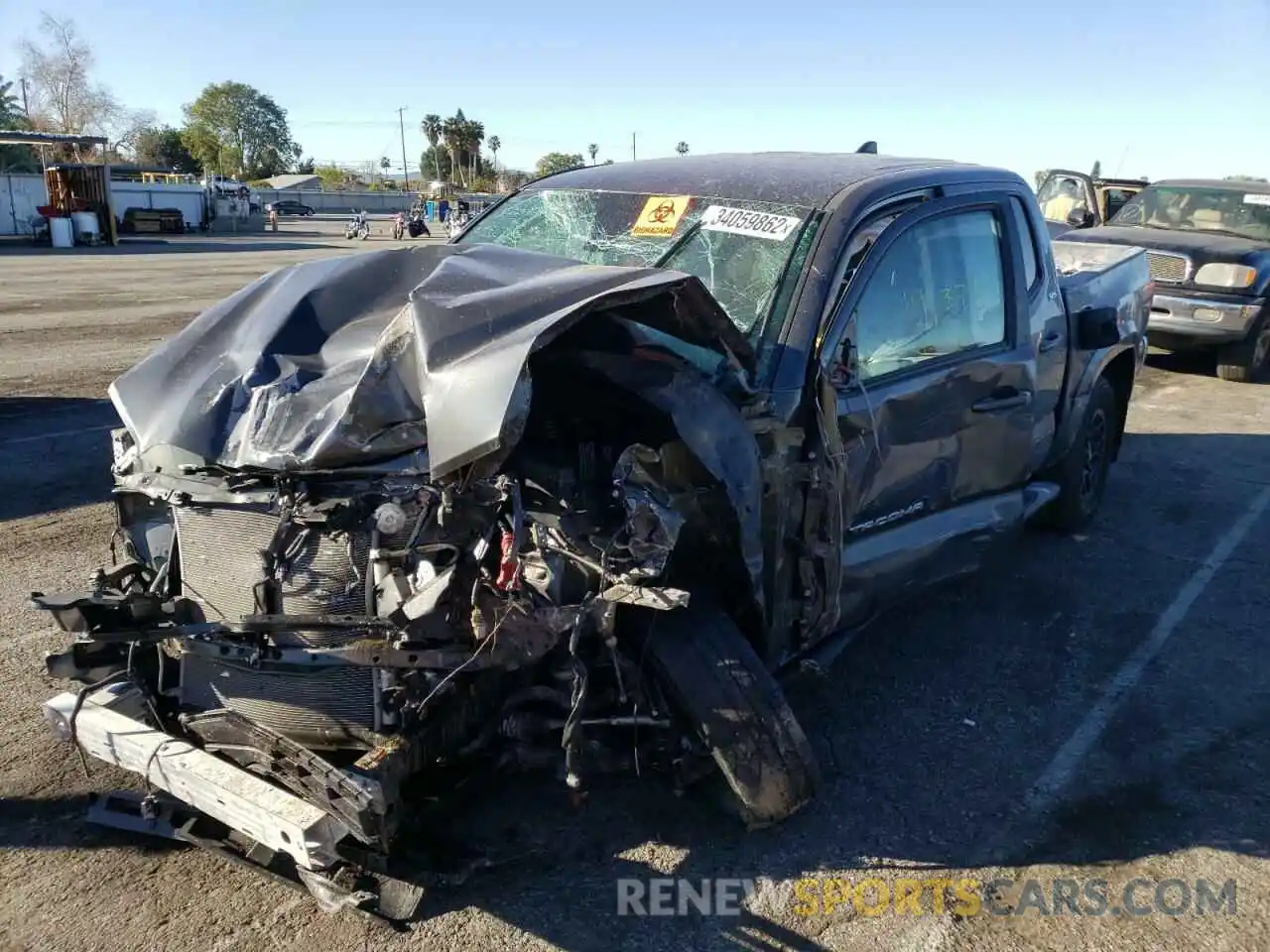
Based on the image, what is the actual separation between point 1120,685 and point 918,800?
4.71 feet

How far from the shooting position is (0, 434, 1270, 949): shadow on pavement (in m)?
2.99

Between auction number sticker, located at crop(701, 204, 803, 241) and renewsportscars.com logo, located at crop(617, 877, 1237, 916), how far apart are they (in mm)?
2229

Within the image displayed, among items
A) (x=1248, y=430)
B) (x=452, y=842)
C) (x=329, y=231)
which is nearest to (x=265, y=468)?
(x=452, y=842)

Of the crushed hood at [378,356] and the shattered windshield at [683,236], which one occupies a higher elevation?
the shattered windshield at [683,236]

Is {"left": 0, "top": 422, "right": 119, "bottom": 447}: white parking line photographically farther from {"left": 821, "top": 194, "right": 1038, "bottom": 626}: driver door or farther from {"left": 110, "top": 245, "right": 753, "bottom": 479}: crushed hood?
{"left": 821, "top": 194, "right": 1038, "bottom": 626}: driver door

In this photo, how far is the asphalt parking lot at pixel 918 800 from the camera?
2.79m

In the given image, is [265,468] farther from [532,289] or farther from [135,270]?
[135,270]

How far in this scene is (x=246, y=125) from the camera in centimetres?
10569

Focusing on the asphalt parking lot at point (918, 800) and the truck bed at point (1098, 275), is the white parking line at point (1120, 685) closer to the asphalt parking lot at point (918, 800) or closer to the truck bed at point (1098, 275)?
the asphalt parking lot at point (918, 800)

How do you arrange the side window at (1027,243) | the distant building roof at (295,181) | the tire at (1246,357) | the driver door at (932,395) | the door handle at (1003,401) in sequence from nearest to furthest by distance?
the driver door at (932,395)
the door handle at (1003,401)
the side window at (1027,243)
the tire at (1246,357)
the distant building roof at (295,181)

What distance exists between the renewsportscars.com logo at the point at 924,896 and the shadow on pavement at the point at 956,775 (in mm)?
47

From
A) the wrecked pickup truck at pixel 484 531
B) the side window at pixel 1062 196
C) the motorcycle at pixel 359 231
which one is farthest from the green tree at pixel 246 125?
the wrecked pickup truck at pixel 484 531

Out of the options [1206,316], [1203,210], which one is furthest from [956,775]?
[1203,210]

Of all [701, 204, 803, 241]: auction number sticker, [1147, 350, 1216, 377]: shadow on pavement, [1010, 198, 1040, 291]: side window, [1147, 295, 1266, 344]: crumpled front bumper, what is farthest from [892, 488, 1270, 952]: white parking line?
[1147, 350, 1216, 377]: shadow on pavement
